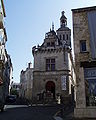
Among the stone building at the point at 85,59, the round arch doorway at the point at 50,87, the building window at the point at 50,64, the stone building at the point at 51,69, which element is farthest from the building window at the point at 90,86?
the building window at the point at 50,64

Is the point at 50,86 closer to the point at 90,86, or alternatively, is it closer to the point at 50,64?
the point at 50,64

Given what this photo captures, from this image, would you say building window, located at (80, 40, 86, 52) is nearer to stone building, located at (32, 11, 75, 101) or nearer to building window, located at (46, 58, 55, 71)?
stone building, located at (32, 11, 75, 101)

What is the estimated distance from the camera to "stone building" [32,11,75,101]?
32906mm

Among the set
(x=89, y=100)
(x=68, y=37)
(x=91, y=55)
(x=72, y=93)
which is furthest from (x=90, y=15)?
(x=68, y=37)

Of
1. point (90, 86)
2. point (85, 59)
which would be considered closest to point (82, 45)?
point (85, 59)

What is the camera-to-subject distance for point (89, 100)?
14.6 meters

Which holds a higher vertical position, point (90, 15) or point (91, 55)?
point (90, 15)

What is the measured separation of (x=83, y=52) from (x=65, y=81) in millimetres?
17177

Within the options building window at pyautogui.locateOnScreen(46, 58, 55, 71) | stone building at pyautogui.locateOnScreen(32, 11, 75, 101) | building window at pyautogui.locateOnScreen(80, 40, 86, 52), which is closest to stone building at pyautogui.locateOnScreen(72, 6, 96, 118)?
building window at pyautogui.locateOnScreen(80, 40, 86, 52)

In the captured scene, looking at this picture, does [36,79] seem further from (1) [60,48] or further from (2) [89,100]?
(2) [89,100]

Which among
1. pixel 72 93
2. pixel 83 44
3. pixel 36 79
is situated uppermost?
pixel 83 44

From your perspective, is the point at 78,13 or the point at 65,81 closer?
the point at 78,13

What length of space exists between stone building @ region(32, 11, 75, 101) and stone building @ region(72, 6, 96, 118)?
16.4 m

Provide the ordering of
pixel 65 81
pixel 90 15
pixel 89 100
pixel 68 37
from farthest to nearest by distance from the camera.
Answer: pixel 68 37 → pixel 65 81 → pixel 90 15 → pixel 89 100
